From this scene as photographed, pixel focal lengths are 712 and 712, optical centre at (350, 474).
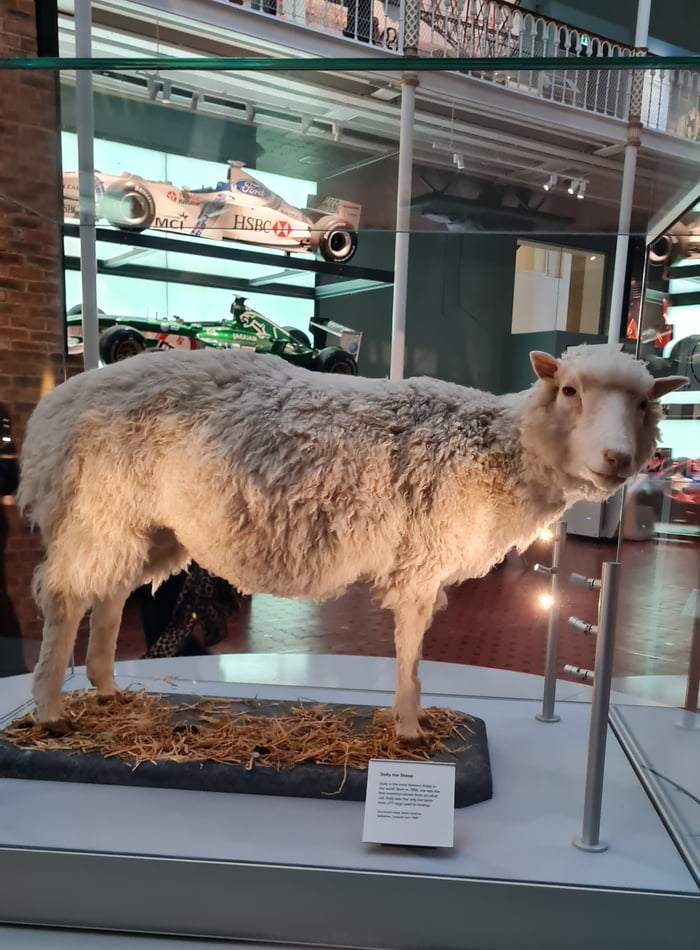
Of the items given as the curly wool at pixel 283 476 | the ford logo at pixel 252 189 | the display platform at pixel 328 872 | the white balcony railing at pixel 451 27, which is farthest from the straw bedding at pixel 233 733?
the white balcony railing at pixel 451 27

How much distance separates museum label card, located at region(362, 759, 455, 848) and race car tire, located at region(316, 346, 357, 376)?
53.6 inches

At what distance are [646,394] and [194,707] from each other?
5.48 ft

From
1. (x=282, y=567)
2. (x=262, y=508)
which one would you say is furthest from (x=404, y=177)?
(x=282, y=567)

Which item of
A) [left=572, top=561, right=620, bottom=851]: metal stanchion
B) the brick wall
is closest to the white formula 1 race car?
the brick wall

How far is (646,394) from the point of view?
168cm

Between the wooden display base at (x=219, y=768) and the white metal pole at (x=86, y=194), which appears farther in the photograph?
the white metal pole at (x=86, y=194)

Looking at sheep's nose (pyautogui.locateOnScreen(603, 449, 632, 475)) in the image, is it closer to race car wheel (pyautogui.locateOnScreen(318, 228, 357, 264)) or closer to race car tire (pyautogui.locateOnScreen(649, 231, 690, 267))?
race car tire (pyautogui.locateOnScreen(649, 231, 690, 267))

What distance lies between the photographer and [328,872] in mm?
1556

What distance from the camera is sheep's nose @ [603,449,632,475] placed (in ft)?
5.20

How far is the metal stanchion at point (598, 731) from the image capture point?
1.65 metres

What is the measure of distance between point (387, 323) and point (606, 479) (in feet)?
3.09

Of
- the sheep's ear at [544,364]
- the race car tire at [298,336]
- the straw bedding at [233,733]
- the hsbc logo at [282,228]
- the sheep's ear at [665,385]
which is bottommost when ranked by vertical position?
the straw bedding at [233,733]

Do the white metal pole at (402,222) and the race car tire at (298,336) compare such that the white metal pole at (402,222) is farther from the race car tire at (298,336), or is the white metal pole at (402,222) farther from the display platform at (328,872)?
the display platform at (328,872)

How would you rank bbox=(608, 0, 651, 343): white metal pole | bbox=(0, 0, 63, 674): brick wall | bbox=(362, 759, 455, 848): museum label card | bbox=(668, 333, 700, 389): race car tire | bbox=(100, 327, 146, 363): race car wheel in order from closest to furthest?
bbox=(362, 759, 455, 848): museum label card → bbox=(668, 333, 700, 389): race car tire → bbox=(608, 0, 651, 343): white metal pole → bbox=(0, 0, 63, 674): brick wall → bbox=(100, 327, 146, 363): race car wheel
